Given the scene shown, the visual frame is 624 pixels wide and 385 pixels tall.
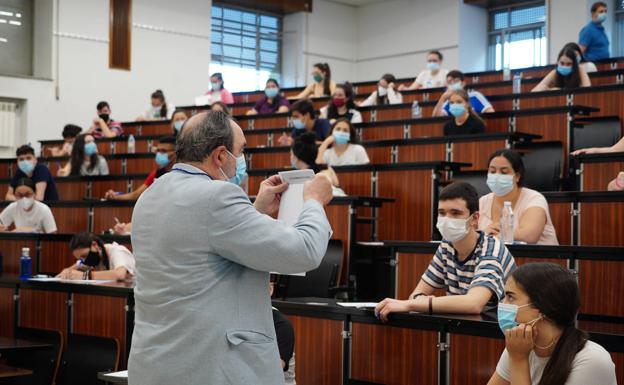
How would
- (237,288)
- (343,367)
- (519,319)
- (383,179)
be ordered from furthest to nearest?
(383,179)
(343,367)
(519,319)
(237,288)

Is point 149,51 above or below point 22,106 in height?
above

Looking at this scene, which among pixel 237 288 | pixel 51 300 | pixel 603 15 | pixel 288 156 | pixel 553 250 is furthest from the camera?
pixel 603 15

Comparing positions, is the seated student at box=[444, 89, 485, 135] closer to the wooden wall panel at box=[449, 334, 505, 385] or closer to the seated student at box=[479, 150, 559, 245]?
the seated student at box=[479, 150, 559, 245]

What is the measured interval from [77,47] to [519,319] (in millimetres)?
12673

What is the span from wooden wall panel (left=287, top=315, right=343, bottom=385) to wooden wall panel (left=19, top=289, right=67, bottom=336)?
6.17 feet

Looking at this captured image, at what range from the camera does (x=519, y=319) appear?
2445 mm

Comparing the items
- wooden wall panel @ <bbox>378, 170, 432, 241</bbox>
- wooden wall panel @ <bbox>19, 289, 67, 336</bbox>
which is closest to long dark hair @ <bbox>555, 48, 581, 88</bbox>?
wooden wall panel @ <bbox>378, 170, 432, 241</bbox>

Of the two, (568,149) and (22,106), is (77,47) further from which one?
(568,149)

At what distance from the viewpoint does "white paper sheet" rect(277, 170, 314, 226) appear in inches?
94.0

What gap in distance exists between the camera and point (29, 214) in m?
7.54

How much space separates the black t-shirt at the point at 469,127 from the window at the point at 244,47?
9449 mm

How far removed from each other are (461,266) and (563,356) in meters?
1.20

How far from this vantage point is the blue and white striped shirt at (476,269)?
133 inches

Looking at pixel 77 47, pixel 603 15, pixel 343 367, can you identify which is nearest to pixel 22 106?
pixel 77 47
